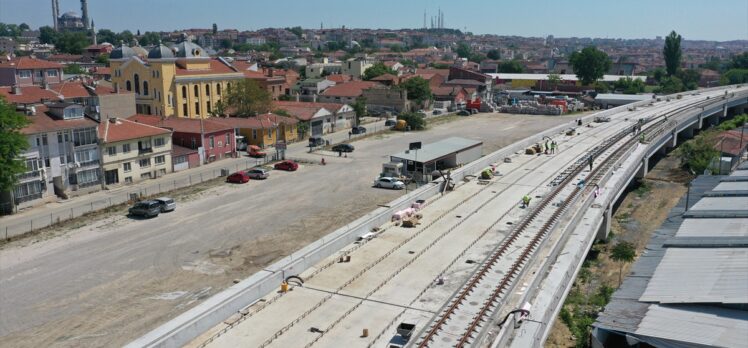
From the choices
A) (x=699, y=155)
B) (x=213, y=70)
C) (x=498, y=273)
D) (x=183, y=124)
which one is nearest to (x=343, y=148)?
(x=183, y=124)

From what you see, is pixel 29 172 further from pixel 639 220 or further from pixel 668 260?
pixel 639 220

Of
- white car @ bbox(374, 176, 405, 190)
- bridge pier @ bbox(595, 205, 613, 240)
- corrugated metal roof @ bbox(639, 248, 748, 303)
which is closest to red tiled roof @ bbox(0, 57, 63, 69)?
white car @ bbox(374, 176, 405, 190)

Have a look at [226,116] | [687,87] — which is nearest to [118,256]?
[226,116]

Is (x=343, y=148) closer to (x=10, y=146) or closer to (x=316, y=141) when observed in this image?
(x=316, y=141)

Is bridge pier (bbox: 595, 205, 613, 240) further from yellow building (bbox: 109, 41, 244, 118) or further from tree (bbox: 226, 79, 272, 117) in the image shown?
yellow building (bbox: 109, 41, 244, 118)

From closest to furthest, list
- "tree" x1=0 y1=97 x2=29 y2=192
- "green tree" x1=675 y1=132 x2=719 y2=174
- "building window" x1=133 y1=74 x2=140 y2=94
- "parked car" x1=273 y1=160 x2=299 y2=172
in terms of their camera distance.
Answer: "tree" x1=0 y1=97 x2=29 y2=192 → "parked car" x1=273 y1=160 x2=299 y2=172 → "green tree" x1=675 y1=132 x2=719 y2=174 → "building window" x1=133 y1=74 x2=140 y2=94

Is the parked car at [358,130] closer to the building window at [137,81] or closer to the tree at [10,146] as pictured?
the building window at [137,81]
